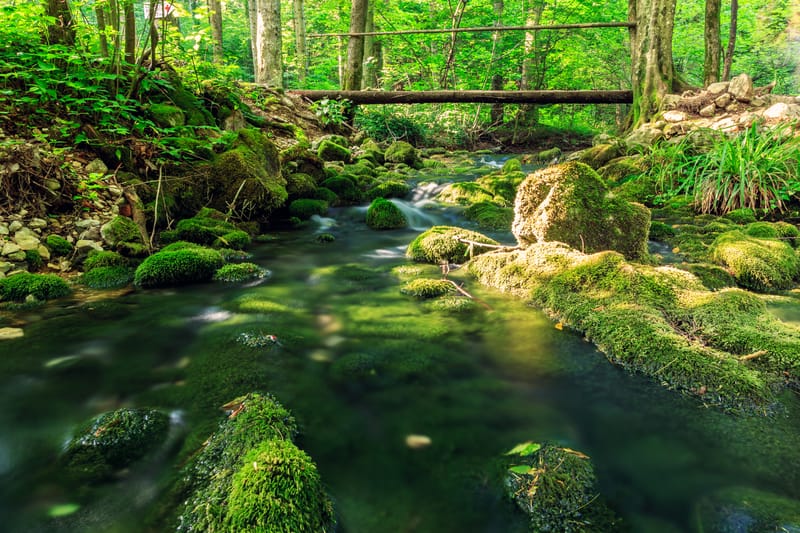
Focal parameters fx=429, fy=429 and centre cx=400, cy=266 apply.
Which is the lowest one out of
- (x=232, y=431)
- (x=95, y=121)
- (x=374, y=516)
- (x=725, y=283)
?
(x=374, y=516)

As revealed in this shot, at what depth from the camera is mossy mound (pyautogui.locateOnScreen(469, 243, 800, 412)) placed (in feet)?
7.58

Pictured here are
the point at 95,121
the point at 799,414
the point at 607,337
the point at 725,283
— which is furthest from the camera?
the point at 95,121

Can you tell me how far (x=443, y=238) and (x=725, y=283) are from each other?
2777 millimetres

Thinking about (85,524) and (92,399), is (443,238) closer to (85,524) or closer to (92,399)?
(92,399)

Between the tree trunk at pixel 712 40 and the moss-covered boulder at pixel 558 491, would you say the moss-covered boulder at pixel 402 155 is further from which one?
the moss-covered boulder at pixel 558 491

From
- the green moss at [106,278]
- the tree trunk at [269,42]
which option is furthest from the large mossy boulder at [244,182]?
the tree trunk at [269,42]

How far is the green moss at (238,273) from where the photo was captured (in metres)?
4.46

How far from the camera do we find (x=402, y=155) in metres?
12.9

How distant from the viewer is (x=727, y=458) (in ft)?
6.26

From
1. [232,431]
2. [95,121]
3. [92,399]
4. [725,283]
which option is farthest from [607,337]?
[95,121]

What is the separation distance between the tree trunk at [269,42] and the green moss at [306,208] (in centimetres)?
671

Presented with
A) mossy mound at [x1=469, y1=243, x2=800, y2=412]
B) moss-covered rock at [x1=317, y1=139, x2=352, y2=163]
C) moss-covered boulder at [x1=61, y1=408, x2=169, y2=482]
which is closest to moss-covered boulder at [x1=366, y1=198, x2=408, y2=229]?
mossy mound at [x1=469, y1=243, x2=800, y2=412]

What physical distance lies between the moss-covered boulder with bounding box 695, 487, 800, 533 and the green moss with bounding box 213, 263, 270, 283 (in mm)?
4066

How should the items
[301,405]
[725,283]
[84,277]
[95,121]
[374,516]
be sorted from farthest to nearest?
1. [95,121]
2. [84,277]
3. [725,283]
4. [301,405]
5. [374,516]
